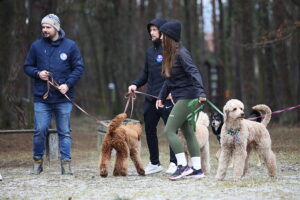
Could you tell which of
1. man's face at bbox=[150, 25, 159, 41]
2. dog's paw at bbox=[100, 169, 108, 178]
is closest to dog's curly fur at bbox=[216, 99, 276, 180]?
dog's paw at bbox=[100, 169, 108, 178]

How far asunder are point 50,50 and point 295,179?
384 centimetres

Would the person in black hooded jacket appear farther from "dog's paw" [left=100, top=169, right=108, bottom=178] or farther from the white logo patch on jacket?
the white logo patch on jacket

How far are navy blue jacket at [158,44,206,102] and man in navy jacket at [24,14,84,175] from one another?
5.48ft

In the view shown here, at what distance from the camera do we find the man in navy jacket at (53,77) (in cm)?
899

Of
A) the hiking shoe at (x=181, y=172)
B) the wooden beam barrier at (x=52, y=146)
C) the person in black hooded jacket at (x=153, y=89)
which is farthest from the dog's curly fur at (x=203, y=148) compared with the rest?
the wooden beam barrier at (x=52, y=146)

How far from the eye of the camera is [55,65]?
9.05 m

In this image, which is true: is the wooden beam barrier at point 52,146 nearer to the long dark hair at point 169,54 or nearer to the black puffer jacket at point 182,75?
the black puffer jacket at point 182,75

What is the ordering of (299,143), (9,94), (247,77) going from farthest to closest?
(247,77), (9,94), (299,143)

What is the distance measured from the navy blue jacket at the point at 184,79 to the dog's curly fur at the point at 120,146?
0.87 metres

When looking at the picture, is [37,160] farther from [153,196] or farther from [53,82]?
[153,196]

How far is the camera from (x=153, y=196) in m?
6.65

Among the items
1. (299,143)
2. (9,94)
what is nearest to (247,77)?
(299,143)

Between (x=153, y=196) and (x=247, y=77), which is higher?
(x=247, y=77)

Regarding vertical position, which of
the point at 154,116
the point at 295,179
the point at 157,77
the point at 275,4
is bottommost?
the point at 295,179
